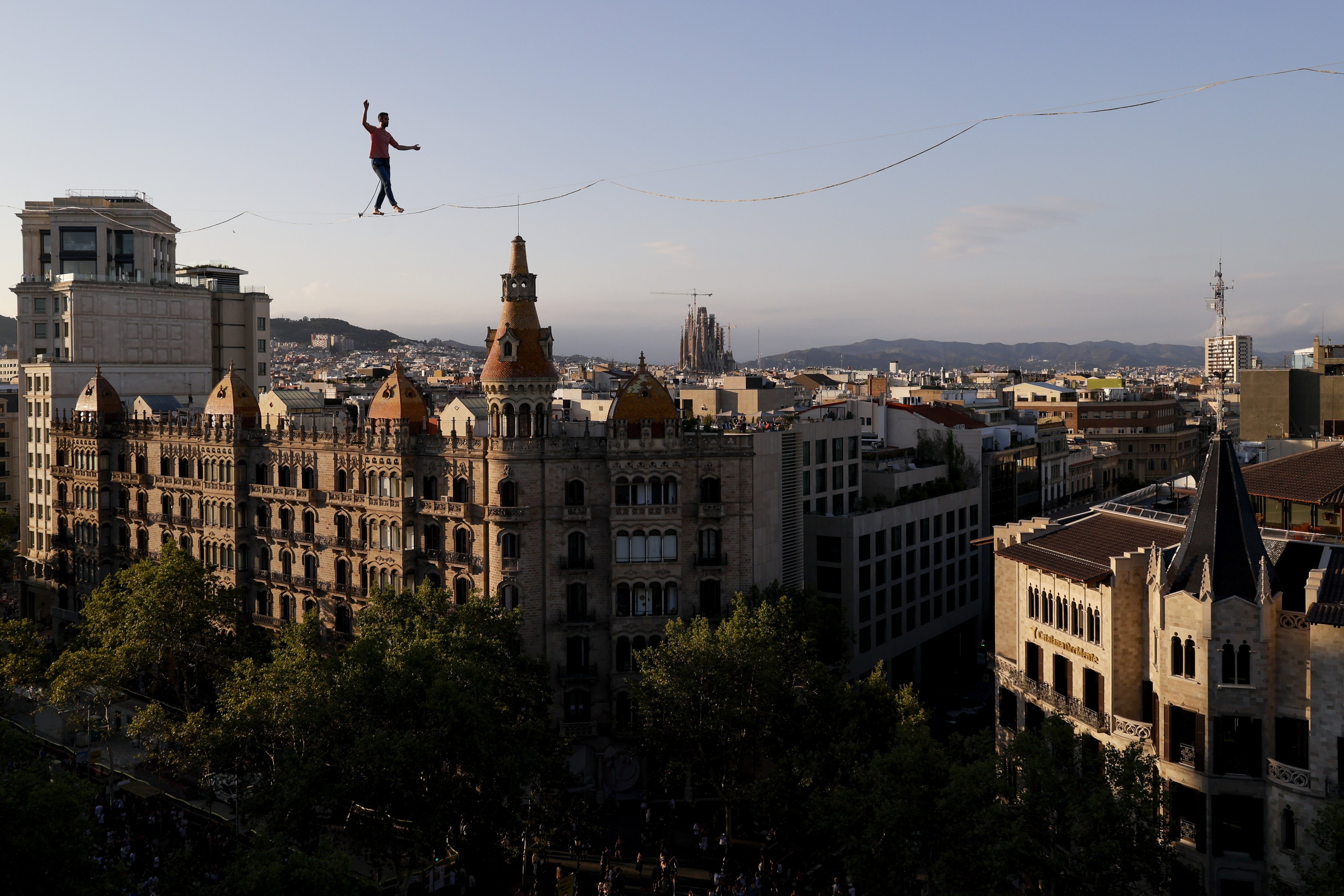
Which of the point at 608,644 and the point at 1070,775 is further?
the point at 608,644

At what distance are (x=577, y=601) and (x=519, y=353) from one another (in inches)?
605

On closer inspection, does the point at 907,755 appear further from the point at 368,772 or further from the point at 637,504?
the point at 637,504

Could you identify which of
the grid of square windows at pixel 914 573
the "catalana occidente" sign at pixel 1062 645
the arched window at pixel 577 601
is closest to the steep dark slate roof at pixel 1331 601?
the "catalana occidente" sign at pixel 1062 645

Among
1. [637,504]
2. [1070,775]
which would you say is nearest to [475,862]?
[637,504]

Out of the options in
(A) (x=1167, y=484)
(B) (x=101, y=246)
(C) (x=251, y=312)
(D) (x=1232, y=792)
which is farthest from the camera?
(C) (x=251, y=312)

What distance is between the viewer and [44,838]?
36.2 metres

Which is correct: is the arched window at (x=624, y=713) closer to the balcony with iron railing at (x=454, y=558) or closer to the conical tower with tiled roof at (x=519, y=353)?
the balcony with iron railing at (x=454, y=558)

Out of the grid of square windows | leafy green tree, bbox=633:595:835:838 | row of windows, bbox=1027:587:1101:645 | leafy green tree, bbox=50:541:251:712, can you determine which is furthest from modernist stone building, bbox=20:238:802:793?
row of windows, bbox=1027:587:1101:645

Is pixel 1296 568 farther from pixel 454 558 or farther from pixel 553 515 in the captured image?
pixel 454 558

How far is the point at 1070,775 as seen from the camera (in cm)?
4397

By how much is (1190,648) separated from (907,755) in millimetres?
11373

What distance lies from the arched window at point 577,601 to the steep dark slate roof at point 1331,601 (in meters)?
40.0

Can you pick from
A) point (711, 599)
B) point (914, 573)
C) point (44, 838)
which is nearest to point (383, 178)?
point (44, 838)

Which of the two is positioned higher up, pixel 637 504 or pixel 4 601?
pixel 637 504
